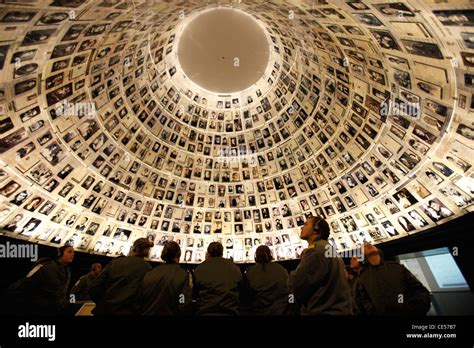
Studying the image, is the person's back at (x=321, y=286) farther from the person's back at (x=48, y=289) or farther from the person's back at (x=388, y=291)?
the person's back at (x=48, y=289)

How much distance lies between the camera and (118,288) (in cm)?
513

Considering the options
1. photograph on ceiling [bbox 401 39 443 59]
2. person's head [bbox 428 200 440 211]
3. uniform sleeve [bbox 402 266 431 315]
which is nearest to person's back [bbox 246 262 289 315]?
uniform sleeve [bbox 402 266 431 315]

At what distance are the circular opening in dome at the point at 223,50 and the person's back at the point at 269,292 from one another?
13.5 meters

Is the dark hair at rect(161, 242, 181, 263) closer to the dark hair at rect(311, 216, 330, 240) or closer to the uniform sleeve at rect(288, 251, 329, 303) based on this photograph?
the uniform sleeve at rect(288, 251, 329, 303)

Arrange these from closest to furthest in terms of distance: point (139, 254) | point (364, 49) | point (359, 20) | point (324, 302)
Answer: point (324, 302), point (139, 254), point (359, 20), point (364, 49)

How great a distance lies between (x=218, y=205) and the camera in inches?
743

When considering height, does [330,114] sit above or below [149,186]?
above

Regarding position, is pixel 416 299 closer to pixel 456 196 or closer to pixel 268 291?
pixel 268 291

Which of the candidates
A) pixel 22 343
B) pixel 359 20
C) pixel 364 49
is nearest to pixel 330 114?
pixel 364 49

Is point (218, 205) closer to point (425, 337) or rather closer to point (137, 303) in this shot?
point (137, 303)

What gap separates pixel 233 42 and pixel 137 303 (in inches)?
611

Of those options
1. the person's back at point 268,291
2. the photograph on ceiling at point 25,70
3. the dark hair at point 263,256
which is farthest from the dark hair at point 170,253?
the photograph on ceiling at point 25,70

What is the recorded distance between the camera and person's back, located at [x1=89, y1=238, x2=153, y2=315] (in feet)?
16.5

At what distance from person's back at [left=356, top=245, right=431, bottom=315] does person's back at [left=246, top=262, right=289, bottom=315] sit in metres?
1.45
